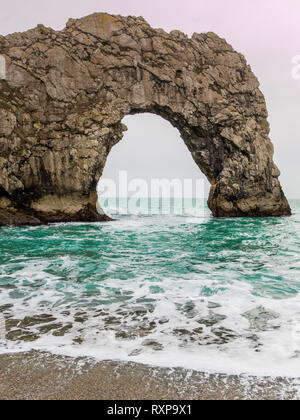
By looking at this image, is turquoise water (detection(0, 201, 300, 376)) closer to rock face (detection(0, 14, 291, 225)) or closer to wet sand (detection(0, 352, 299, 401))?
wet sand (detection(0, 352, 299, 401))

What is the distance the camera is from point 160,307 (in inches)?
220

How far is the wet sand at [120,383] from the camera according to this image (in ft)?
9.13

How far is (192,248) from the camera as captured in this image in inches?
503

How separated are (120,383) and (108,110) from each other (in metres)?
26.5

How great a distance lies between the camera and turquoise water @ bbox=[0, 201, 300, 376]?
148 inches

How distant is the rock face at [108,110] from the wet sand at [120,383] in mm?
21462

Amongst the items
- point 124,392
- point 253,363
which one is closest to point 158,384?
point 124,392

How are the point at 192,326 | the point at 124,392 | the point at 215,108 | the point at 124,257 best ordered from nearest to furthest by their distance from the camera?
1. the point at 124,392
2. the point at 192,326
3. the point at 124,257
4. the point at 215,108

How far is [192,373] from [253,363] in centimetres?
86

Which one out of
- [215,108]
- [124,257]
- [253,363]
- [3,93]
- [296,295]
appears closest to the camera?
[253,363]

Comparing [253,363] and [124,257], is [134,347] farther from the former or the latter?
[124,257]

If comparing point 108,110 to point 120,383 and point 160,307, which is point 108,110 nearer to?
point 160,307

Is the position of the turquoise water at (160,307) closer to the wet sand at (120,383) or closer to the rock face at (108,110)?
the wet sand at (120,383)

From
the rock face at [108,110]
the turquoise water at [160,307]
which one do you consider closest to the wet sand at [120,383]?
the turquoise water at [160,307]
